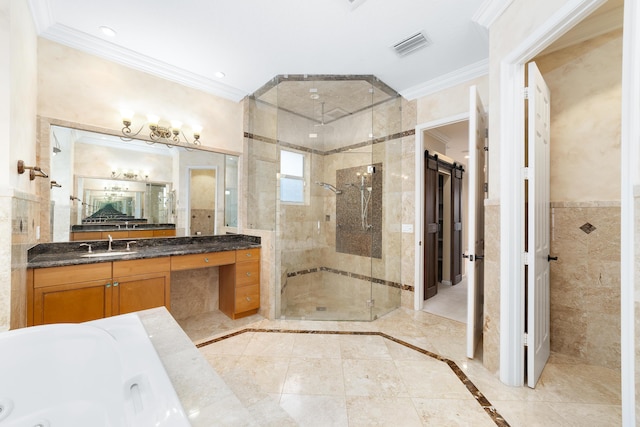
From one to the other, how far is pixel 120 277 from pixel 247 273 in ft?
3.67

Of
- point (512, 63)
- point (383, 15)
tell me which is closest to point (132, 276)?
point (383, 15)

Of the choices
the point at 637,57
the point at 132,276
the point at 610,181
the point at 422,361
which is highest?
the point at 637,57

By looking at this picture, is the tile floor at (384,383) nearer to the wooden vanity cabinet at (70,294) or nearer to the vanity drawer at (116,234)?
the wooden vanity cabinet at (70,294)

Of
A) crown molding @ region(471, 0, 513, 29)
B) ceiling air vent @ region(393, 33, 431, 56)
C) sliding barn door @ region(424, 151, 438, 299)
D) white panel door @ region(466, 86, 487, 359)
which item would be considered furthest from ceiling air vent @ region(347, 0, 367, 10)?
sliding barn door @ region(424, 151, 438, 299)

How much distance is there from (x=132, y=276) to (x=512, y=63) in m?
3.30

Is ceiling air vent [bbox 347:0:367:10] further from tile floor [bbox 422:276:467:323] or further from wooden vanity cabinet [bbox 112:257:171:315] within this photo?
tile floor [bbox 422:276:467:323]

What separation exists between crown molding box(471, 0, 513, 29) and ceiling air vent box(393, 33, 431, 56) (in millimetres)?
373

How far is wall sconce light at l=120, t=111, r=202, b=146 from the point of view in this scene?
241 cm

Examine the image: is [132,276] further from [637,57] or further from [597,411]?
[597,411]

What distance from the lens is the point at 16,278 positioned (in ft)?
4.78

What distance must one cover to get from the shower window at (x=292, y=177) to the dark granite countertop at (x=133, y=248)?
2.09ft

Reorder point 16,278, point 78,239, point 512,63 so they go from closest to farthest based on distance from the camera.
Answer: point 16,278
point 512,63
point 78,239

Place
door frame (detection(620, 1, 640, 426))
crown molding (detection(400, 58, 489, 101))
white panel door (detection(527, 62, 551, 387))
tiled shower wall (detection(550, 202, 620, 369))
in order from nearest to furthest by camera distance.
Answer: door frame (detection(620, 1, 640, 426))
white panel door (detection(527, 62, 551, 387))
tiled shower wall (detection(550, 202, 620, 369))
crown molding (detection(400, 58, 489, 101))

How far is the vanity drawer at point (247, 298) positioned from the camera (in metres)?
2.71
